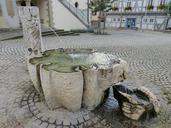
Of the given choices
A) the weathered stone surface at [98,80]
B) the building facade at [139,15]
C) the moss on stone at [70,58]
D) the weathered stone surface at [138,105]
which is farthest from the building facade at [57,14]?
the building facade at [139,15]

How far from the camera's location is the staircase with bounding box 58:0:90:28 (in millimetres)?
14150

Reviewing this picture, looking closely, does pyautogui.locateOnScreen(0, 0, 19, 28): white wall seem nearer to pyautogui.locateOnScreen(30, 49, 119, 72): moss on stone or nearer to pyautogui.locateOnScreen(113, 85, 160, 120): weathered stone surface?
pyautogui.locateOnScreen(30, 49, 119, 72): moss on stone

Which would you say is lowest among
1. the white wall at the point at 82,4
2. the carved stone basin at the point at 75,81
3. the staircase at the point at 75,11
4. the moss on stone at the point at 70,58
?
the carved stone basin at the point at 75,81

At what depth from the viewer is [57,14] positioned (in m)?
13.6

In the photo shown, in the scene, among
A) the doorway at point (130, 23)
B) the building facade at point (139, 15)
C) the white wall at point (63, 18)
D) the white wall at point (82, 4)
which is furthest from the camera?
the doorway at point (130, 23)

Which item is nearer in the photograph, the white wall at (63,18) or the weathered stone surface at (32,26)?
the weathered stone surface at (32,26)

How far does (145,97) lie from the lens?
2512mm

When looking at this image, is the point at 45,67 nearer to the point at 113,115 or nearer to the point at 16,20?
the point at 113,115

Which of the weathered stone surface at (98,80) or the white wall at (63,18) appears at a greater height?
the white wall at (63,18)

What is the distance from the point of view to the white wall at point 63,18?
13.4 metres

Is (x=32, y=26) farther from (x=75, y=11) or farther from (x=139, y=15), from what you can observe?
(x=139, y=15)

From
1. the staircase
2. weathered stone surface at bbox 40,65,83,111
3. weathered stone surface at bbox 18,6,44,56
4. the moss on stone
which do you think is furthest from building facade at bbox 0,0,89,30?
weathered stone surface at bbox 40,65,83,111

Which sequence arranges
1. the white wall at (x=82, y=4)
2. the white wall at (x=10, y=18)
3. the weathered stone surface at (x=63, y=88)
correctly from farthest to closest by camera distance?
the white wall at (x=82, y=4) → the white wall at (x=10, y=18) → the weathered stone surface at (x=63, y=88)

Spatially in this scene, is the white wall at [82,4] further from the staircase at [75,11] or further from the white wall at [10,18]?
the white wall at [10,18]
